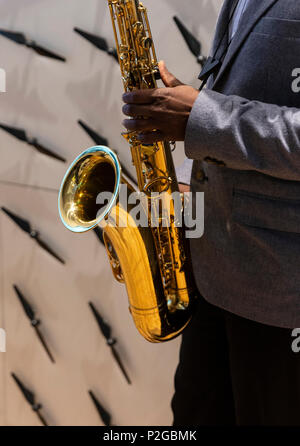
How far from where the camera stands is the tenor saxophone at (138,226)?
1.01 meters

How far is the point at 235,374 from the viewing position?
94cm

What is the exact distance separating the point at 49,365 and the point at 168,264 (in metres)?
0.78

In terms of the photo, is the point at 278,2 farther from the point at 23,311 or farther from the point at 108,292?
the point at 23,311

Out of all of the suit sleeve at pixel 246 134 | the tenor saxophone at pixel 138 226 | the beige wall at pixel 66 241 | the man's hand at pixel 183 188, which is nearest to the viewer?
the suit sleeve at pixel 246 134

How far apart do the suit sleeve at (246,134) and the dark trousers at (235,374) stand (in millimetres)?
322

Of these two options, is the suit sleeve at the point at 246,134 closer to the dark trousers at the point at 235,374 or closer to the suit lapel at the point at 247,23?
the suit lapel at the point at 247,23

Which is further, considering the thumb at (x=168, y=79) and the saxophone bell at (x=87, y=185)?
the saxophone bell at (x=87, y=185)

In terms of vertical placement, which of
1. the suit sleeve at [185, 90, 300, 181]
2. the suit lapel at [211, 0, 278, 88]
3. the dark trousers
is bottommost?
the dark trousers

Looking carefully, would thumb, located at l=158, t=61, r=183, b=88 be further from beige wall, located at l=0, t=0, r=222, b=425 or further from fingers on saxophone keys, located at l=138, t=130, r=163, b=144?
beige wall, located at l=0, t=0, r=222, b=425

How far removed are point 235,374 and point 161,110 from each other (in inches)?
21.0

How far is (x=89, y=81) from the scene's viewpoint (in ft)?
4.43

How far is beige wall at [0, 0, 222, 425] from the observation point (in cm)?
132

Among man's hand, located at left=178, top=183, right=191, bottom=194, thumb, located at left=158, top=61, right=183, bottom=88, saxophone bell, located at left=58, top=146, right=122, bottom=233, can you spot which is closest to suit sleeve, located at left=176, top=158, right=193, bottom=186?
man's hand, located at left=178, top=183, right=191, bottom=194

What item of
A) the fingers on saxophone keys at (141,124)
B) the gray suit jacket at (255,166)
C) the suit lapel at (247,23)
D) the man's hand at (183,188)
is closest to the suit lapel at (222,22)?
the gray suit jacket at (255,166)
